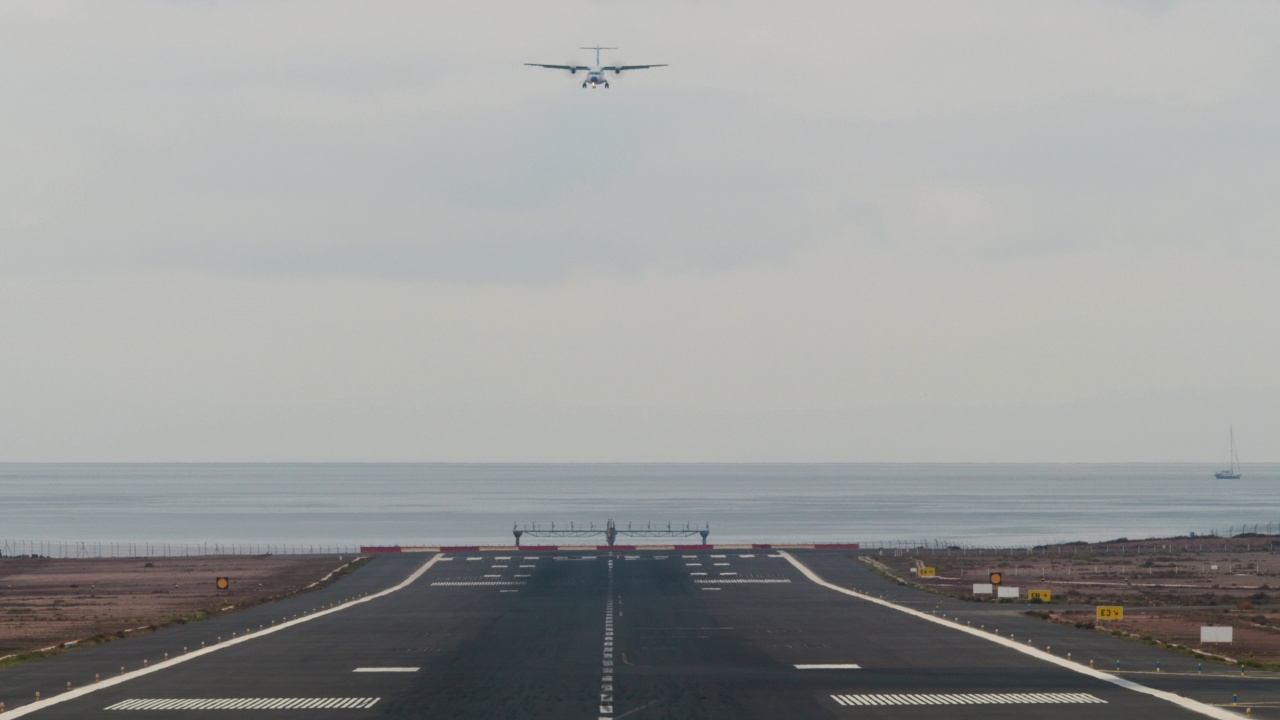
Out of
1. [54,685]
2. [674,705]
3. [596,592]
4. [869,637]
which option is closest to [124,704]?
[54,685]

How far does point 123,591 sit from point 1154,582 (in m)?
81.0

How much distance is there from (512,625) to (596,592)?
2236 centimetres

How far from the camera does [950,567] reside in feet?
399

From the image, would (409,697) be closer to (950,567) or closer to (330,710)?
(330,710)

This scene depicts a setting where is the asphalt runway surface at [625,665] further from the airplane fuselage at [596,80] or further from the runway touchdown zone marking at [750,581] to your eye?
the airplane fuselage at [596,80]

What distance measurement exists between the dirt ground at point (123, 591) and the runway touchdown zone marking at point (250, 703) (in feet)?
63.5

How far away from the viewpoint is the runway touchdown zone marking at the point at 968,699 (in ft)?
141

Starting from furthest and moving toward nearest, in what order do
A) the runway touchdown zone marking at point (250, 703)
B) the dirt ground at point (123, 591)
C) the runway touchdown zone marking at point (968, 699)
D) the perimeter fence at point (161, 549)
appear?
the perimeter fence at point (161, 549) < the dirt ground at point (123, 591) < the runway touchdown zone marking at point (968, 699) < the runway touchdown zone marking at point (250, 703)

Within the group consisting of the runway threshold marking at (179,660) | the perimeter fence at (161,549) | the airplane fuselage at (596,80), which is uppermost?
the airplane fuselage at (596,80)

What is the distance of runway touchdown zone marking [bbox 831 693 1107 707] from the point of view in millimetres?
42969

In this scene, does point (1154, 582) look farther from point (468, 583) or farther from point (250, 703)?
point (250, 703)

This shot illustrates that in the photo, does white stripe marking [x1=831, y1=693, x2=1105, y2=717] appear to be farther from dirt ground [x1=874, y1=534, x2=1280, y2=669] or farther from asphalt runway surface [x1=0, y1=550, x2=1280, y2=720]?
dirt ground [x1=874, y1=534, x2=1280, y2=669]

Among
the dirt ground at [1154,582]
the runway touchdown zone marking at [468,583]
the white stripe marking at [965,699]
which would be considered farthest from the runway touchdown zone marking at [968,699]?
the runway touchdown zone marking at [468,583]

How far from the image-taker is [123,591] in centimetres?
10425
